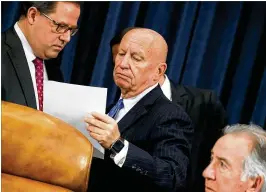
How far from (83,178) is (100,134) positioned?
15 cm

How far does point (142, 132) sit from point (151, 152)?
0.22 feet

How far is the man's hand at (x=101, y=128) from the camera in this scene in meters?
Result: 1.31

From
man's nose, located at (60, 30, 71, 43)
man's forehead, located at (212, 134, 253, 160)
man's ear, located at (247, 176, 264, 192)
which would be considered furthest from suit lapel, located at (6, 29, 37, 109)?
man's ear, located at (247, 176, 264, 192)

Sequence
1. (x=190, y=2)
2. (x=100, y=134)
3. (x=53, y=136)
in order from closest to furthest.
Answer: (x=53, y=136), (x=100, y=134), (x=190, y=2)

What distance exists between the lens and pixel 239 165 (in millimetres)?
1374

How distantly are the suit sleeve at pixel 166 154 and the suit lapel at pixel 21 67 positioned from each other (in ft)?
1.26

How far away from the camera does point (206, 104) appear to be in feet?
7.29

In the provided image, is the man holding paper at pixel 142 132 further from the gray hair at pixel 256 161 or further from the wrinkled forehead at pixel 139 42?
the gray hair at pixel 256 161

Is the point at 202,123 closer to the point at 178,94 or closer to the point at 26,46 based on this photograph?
the point at 178,94

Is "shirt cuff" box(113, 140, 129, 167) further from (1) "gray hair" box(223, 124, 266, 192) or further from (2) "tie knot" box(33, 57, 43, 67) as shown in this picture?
(2) "tie knot" box(33, 57, 43, 67)

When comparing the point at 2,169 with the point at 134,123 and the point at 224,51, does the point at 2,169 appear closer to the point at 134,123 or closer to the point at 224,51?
the point at 134,123

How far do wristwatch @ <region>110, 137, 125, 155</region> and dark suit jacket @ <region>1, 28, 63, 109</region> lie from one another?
0.36m

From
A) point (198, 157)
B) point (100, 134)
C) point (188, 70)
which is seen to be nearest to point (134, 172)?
point (100, 134)

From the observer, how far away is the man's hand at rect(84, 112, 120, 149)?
1.31 m
